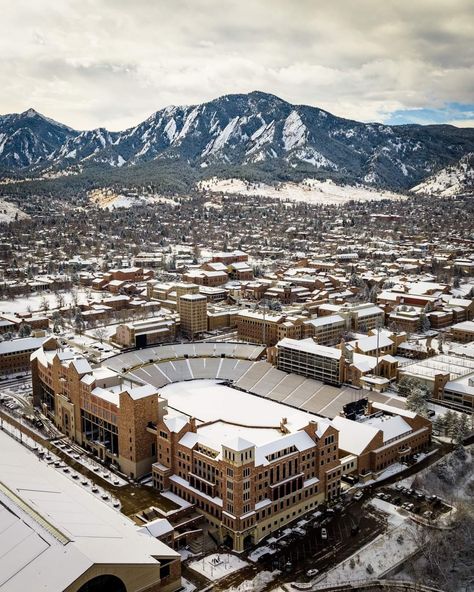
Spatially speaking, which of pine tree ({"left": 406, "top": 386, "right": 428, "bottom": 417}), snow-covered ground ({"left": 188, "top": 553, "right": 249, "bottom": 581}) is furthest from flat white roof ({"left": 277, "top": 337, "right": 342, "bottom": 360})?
snow-covered ground ({"left": 188, "top": 553, "right": 249, "bottom": 581})

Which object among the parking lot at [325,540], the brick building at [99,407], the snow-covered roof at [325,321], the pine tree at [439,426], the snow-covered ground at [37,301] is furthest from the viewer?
the snow-covered ground at [37,301]

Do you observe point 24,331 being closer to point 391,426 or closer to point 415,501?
point 391,426

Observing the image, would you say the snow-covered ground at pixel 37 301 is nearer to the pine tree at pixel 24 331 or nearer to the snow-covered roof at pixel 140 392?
the pine tree at pixel 24 331

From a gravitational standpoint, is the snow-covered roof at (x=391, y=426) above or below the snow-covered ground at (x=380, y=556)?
above

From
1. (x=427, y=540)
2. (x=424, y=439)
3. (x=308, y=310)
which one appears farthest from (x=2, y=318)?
(x=427, y=540)

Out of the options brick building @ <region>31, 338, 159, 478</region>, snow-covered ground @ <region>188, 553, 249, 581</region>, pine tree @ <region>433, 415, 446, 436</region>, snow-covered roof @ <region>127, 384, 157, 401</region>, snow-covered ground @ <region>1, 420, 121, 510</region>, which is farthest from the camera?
pine tree @ <region>433, 415, 446, 436</region>

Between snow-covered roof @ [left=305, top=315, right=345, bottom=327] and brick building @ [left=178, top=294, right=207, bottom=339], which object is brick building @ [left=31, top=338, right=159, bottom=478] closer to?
brick building @ [left=178, top=294, right=207, bottom=339]

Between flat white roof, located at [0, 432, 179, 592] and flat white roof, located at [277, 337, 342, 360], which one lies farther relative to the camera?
flat white roof, located at [277, 337, 342, 360]

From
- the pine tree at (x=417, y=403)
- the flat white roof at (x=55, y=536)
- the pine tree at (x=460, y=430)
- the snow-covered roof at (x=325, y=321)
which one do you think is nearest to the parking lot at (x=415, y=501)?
the pine tree at (x=460, y=430)

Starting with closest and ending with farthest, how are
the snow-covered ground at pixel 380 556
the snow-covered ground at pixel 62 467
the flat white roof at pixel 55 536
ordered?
the flat white roof at pixel 55 536 < the snow-covered ground at pixel 380 556 < the snow-covered ground at pixel 62 467
